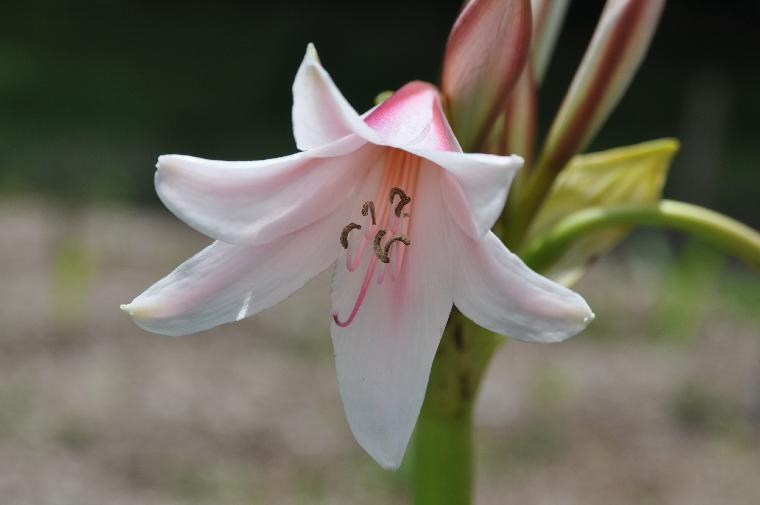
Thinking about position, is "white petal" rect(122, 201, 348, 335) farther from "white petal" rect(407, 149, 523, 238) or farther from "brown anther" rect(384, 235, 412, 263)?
"white petal" rect(407, 149, 523, 238)

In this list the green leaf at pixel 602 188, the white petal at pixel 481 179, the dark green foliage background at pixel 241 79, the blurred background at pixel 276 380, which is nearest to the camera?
the white petal at pixel 481 179

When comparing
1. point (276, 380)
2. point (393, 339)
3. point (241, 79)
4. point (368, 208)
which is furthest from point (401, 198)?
point (241, 79)

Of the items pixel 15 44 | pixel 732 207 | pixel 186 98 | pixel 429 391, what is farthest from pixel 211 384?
pixel 15 44

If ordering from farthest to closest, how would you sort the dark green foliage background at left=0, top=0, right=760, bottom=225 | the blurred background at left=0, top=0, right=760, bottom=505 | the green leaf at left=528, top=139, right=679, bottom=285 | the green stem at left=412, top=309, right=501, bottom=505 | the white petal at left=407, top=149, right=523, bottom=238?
the dark green foliage background at left=0, top=0, right=760, bottom=225
the blurred background at left=0, top=0, right=760, bottom=505
the green leaf at left=528, top=139, right=679, bottom=285
the green stem at left=412, top=309, right=501, bottom=505
the white petal at left=407, top=149, right=523, bottom=238

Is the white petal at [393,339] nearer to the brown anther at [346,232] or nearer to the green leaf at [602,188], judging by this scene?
the brown anther at [346,232]

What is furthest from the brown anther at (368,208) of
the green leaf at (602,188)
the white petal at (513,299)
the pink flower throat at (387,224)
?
the green leaf at (602,188)

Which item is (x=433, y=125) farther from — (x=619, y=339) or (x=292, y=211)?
(x=619, y=339)

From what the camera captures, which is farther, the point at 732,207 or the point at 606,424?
the point at 732,207

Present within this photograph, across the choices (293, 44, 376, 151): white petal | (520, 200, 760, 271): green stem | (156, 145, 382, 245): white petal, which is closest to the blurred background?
(520, 200, 760, 271): green stem
